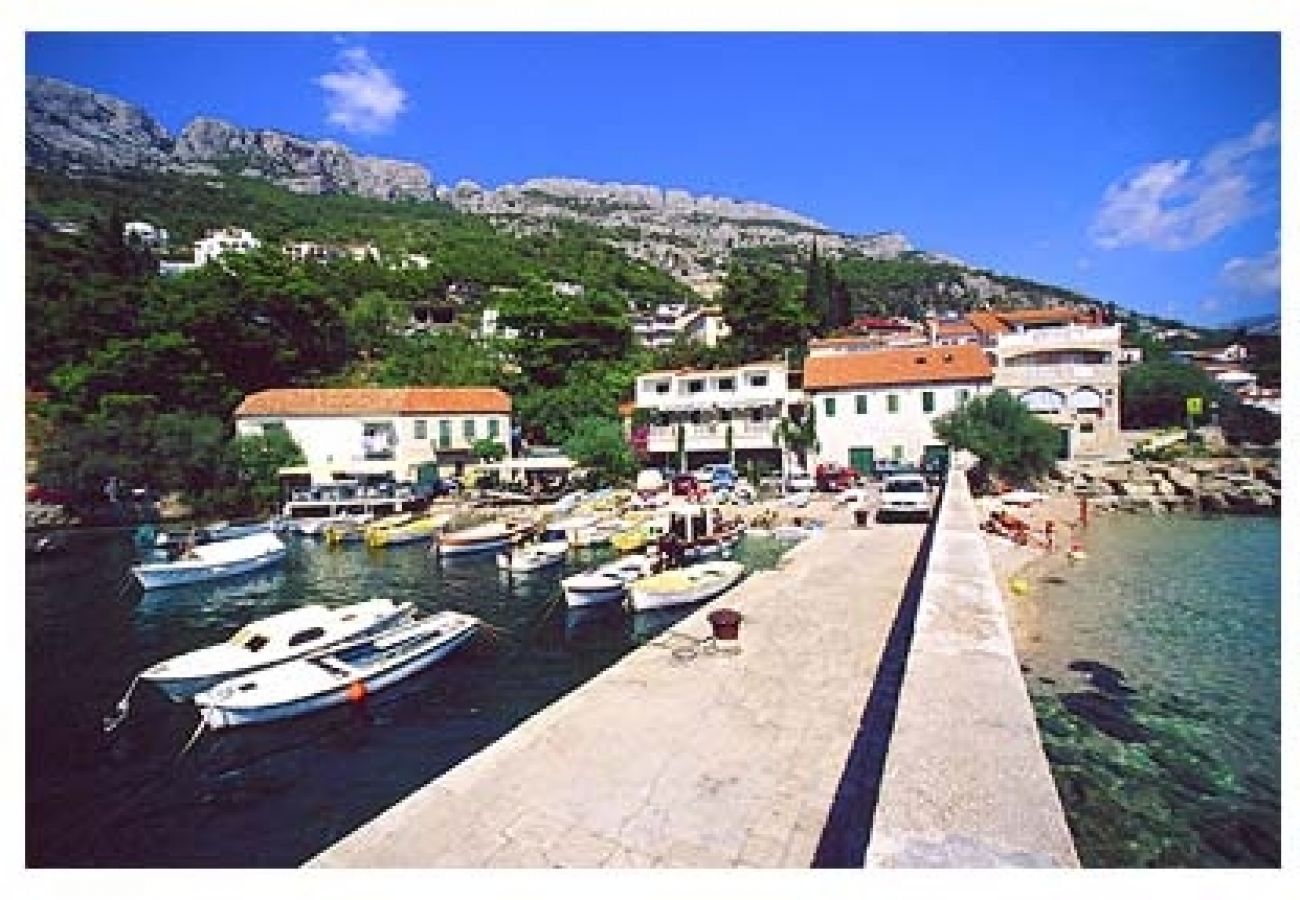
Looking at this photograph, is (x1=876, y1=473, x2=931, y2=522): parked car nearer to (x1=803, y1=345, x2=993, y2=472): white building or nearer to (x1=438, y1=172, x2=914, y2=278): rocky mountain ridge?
(x1=803, y1=345, x2=993, y2=472): white building

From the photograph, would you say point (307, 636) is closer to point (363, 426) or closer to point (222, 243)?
point (363, 426)

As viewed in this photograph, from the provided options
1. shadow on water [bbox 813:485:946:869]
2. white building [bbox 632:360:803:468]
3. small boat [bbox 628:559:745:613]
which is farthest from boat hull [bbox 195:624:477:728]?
white building [bbox 632:360:803:468]

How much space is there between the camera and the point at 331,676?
7.56m

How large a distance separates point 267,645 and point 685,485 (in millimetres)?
13537

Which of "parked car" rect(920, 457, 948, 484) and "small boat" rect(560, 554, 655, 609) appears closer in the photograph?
"small boat" rect(560, 554, 655, 609)

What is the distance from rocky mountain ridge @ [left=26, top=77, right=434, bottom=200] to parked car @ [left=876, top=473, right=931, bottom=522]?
12.3 meters

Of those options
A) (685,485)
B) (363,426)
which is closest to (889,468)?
(685,485)

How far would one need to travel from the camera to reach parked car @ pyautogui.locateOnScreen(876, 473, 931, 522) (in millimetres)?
14461

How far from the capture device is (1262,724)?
6219mm

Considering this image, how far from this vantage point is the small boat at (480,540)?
15758 millimetres

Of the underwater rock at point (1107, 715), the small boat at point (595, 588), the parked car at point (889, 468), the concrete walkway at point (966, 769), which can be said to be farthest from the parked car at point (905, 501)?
the concrete walkway at point (966, 769)

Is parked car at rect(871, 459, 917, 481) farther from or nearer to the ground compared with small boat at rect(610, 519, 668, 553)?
farther from the ground

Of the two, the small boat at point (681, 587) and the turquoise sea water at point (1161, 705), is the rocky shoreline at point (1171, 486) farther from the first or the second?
the small boat at point (681, 587)
